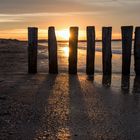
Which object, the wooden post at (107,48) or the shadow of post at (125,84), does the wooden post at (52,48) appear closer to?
the wooden post at (107,48)

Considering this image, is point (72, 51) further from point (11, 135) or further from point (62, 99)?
point (11, 135)

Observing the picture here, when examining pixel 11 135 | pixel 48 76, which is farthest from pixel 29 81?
pixel 11 135

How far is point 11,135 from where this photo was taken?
590 centimetres

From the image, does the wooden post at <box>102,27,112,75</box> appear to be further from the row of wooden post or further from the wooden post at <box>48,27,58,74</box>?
the wooden post at <box>48,27,58,74</box>

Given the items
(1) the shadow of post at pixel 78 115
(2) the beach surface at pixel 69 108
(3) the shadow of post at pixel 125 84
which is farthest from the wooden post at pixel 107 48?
(1) the shadow of post at pixel 78 115

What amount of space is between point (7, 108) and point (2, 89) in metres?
2.19

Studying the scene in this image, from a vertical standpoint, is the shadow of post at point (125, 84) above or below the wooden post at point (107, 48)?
below

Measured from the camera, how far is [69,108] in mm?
7684

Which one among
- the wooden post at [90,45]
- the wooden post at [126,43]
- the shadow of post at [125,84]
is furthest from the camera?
the wooden post at [90,45]

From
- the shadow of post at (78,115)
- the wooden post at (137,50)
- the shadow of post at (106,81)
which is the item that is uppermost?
the wooden post at (137,50)

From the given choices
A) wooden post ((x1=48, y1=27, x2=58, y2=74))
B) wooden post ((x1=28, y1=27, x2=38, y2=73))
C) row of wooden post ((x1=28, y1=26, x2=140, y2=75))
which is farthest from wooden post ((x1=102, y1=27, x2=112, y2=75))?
wooden post ((x1=28, y1=27, x2=38, y2=73))

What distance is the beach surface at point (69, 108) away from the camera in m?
6.05

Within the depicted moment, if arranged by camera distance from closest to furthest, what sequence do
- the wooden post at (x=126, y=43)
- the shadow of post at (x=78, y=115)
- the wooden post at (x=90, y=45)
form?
the shadow of post at (x=78, y=115) < the wooden post at (x=126, y=43) < the wooden post at (x=90, y=45)

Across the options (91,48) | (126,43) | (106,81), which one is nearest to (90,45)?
(91,48)
